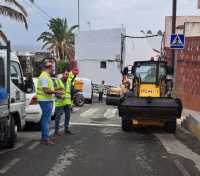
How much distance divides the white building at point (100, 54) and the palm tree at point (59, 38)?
2095 cm

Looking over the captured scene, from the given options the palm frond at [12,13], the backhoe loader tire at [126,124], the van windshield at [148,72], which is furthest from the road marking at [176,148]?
the palm frond at [12,13]

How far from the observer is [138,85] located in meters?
14.6

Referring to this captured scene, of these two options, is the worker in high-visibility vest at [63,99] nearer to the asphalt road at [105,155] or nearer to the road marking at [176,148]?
the asphalt road at [105,155]

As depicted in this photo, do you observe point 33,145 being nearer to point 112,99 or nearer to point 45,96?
point 45,96

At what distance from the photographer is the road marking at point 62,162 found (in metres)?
8.14

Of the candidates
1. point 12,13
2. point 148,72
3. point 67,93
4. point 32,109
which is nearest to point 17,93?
point 67,93

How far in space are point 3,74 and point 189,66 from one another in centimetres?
1739

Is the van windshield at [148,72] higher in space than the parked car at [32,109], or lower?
higher

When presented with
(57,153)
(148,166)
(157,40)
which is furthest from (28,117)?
(157,40)

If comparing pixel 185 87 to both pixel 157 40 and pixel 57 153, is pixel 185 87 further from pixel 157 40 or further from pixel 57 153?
pixel 157 40

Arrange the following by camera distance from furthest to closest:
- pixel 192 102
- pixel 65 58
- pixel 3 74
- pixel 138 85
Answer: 1. pixel 65 58
2. pixel 192 102
3. pixel 138 85
4. pixel 3 74

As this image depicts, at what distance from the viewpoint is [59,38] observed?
69125 mm

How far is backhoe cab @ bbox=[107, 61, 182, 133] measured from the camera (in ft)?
43.3

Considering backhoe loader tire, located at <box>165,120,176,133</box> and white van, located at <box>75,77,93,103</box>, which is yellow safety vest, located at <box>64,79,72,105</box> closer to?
backhoe loader tire, located at <box>165,120,176,133</box>
